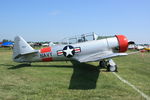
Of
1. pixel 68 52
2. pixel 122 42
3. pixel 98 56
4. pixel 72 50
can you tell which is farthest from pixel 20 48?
pixel 122 42

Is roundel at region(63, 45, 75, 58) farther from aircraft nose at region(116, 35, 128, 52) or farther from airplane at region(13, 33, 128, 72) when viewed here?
aircraft nose at region(116, 35, 128, 52)

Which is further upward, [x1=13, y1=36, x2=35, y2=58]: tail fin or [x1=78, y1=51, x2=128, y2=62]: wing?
[x1=13, y1=36, x2=35, y2=58]: tail fin

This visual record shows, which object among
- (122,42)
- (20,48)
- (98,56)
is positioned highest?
(20,48)

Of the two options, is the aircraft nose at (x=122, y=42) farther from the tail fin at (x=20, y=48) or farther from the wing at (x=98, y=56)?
the tail fin at (x=20, y=48)

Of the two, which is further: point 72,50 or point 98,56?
point 72,50

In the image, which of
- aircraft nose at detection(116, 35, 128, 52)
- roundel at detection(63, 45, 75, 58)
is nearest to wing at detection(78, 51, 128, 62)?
A: roundel at detection(63, 45, 75, 58)

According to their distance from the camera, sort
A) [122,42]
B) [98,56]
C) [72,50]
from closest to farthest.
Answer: [98,56] < [72,50] < [122,42]

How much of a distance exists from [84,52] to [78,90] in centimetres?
435

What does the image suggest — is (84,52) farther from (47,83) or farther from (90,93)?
(90,93)

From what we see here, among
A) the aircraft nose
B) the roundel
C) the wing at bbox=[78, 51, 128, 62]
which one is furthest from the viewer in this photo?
the aircraft nose

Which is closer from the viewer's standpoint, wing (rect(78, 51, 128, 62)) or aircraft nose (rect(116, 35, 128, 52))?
wing (rect(78, 51, 128, 62))

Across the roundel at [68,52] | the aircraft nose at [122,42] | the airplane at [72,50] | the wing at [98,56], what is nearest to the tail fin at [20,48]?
the airplane at [72,50]

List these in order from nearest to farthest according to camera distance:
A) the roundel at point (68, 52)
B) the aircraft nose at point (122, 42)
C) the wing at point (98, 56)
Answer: the wing at point (98, 56)
the roundel at point (68, 52)
the aircraft nose at point (122, 42)

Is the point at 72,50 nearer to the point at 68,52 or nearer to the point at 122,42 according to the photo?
the point at 68,52
